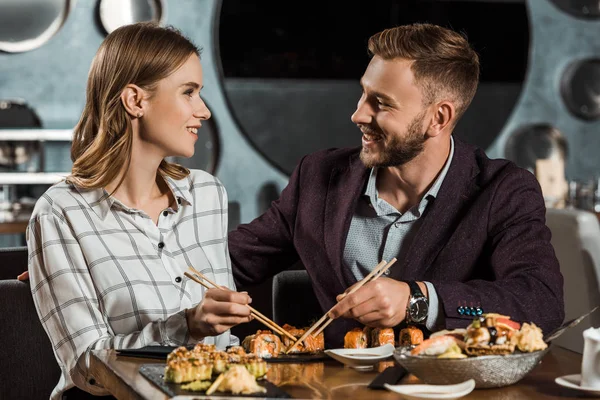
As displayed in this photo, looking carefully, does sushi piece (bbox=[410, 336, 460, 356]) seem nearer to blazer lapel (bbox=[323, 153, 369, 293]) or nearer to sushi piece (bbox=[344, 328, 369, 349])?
sushi piece (bbox=[344, 328, 369, 349])

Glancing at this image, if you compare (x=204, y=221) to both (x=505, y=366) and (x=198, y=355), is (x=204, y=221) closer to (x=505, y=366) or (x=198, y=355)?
(x=198, y=355)

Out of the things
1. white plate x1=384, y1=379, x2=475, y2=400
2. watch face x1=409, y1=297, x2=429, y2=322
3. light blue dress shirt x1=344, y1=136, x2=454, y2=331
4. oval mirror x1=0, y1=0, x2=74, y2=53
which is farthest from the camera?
oval mirror x1=0, y1=0, x2=74, y2=53

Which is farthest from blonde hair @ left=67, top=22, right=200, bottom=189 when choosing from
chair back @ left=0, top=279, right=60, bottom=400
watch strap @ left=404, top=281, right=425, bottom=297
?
watch strap @ left=404, top=281, right=425, bottom=297

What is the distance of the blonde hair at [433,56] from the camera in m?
2.44

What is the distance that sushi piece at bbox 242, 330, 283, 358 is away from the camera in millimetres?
1780

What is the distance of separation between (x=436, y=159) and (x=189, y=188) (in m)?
0.66

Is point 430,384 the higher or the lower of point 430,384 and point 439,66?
the lower

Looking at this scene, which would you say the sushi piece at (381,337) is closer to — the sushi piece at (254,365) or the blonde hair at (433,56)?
the sushi piece at (254,365)

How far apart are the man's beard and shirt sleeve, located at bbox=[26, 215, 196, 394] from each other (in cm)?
72

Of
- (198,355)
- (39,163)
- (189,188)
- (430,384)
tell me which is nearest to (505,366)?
(430,384)

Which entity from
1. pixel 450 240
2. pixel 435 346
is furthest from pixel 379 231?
pixel 435 346

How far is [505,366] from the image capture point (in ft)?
4.81

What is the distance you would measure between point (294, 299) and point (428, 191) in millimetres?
499

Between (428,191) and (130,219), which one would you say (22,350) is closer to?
(130,219)
